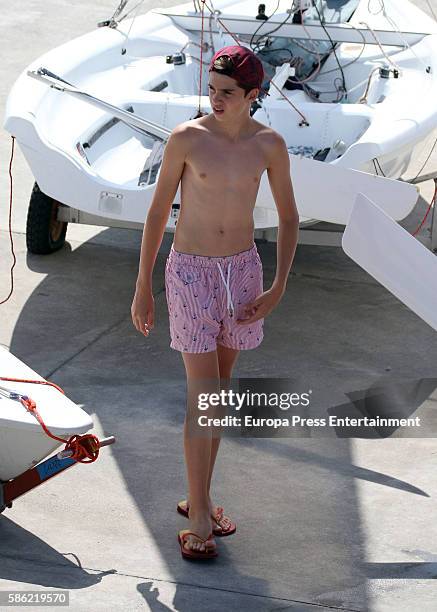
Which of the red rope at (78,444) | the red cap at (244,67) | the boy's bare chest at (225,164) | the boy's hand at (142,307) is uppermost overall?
the red cap at (244,67)

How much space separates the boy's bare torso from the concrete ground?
3.39 ft

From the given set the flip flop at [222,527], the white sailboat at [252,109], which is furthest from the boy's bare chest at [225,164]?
the white sailboat at [252,109]

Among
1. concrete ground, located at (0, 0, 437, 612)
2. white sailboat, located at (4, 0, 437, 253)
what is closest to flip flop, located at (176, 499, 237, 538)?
concrete ground, located at (0, 0, 437, 612)

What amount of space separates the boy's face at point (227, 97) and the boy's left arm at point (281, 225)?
0.61ft

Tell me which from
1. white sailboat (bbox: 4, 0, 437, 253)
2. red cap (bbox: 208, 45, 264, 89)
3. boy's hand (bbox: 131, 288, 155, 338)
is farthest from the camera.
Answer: white sailboat (bbox: 4, 0, 437, 253)

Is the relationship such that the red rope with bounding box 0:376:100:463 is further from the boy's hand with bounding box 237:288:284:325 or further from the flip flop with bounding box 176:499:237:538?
the boy's hand with bounding box 237:288:284:325

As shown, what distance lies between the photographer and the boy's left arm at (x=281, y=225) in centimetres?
446

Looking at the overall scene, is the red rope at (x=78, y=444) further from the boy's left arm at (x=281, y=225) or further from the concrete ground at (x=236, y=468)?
the boy's left arm at (x=281, y=225)

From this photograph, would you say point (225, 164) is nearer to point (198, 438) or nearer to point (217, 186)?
point (217, 186)

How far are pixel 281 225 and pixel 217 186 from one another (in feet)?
1.04

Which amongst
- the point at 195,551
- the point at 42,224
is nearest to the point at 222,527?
the point at 195,551

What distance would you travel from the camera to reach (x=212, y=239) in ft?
Result: 14.5

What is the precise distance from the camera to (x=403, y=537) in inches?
184

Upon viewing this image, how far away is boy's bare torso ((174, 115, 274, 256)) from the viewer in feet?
14.3
